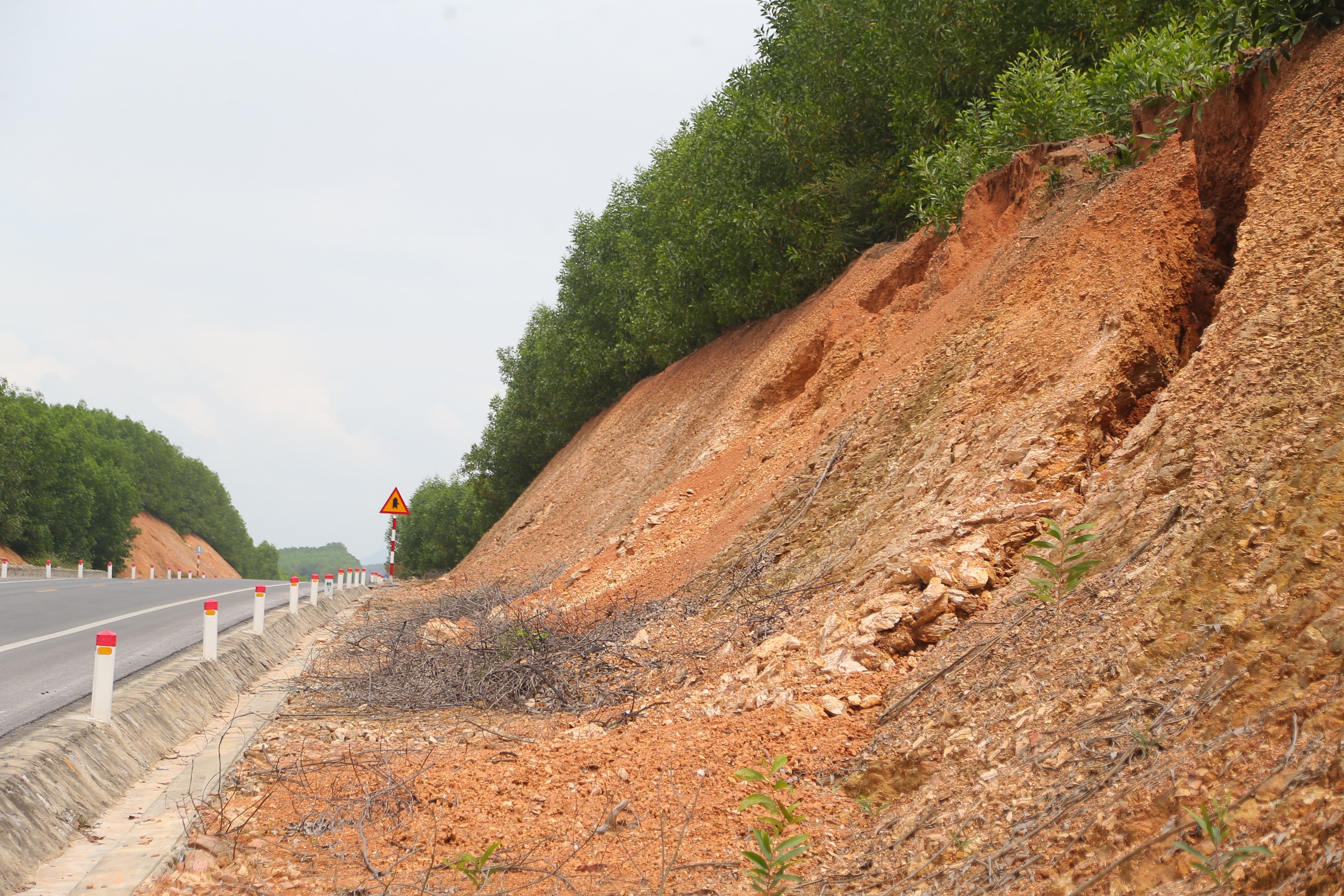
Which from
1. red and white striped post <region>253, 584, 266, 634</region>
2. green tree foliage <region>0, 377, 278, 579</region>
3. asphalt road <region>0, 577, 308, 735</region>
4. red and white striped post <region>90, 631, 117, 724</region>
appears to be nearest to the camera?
red and white striped post <region>90, 631, 117, 724</region>

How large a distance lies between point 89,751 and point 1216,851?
516cm

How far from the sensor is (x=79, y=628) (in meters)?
10.7

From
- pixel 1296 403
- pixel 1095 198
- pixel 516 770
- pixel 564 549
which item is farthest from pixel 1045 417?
pixel 564 549

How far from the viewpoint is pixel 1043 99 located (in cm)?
1092

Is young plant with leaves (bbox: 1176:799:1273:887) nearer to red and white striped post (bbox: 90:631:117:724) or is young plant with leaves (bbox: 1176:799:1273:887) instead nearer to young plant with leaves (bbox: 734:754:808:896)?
young plant with leaves (bbox: 734:754:808:896)

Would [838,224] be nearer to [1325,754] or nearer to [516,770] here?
[516,770]

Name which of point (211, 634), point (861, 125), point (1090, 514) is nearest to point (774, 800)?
point (1090, 514)

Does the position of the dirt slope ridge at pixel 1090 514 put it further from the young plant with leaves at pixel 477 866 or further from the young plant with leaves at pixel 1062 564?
the young plant with leaves at pixel 477 866

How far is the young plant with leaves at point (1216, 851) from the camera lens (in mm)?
2336

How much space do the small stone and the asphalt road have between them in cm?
482

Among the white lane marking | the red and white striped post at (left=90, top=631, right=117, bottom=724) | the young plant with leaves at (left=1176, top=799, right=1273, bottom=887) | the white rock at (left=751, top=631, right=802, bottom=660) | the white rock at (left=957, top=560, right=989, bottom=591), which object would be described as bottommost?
the young plant with leaves at (left=1176, top=799, right=1273, bottom=887)

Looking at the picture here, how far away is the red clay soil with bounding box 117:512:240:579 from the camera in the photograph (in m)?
64.9

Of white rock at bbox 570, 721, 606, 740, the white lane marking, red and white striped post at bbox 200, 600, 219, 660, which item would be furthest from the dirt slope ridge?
the white lane marking

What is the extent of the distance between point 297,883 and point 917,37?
1438 centimetres
